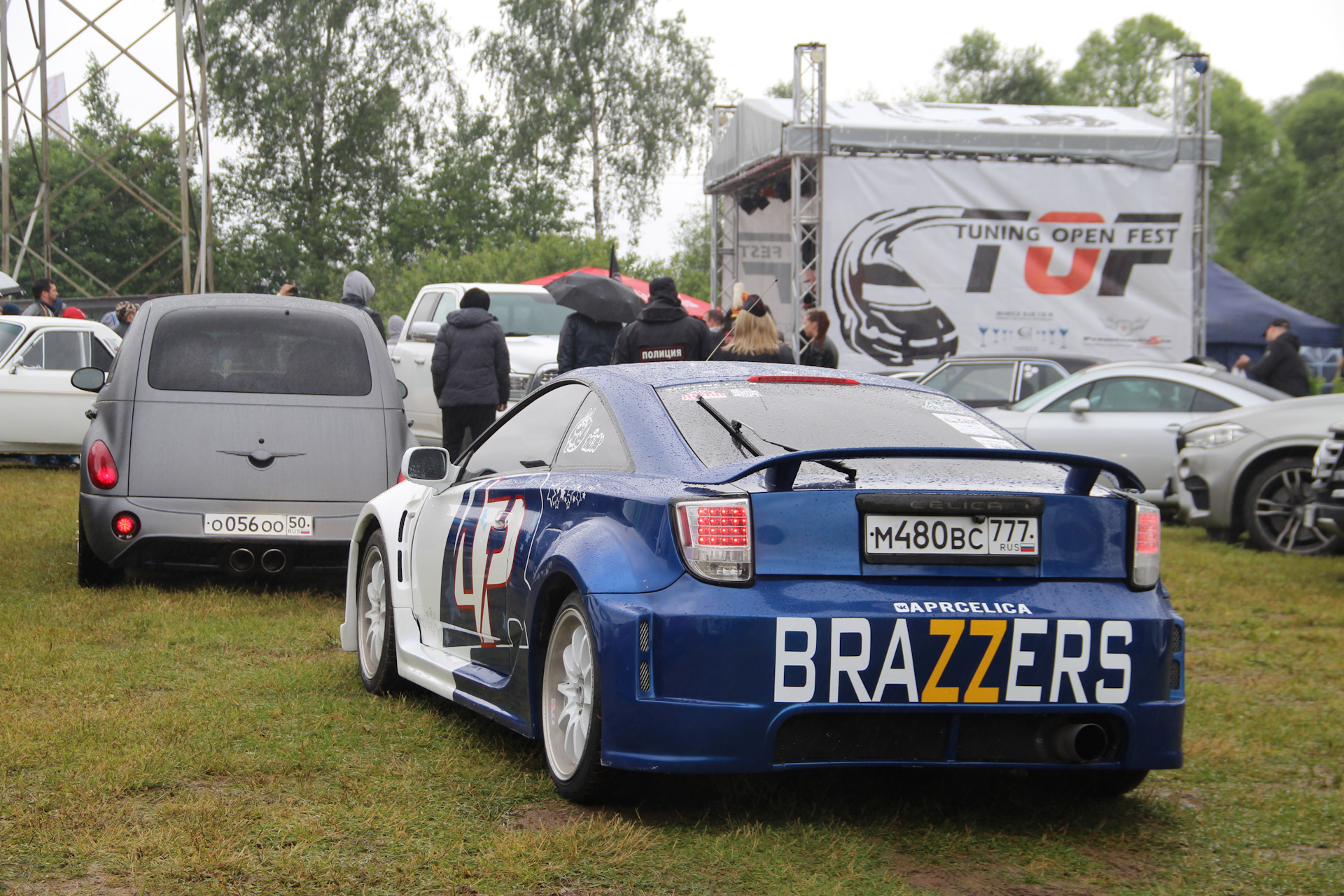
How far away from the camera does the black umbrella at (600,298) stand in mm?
11453

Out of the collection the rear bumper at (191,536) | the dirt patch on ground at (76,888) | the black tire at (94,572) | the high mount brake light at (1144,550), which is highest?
the high mount brake light at (1144,550)

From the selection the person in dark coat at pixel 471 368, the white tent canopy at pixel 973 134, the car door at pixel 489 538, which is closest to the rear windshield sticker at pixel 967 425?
the car door at pixel 489 538

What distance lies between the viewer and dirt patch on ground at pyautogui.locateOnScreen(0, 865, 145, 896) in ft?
10.6

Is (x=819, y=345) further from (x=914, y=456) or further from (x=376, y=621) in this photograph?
(x=914, y=456)

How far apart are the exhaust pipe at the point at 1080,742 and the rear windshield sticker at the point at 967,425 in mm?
1026

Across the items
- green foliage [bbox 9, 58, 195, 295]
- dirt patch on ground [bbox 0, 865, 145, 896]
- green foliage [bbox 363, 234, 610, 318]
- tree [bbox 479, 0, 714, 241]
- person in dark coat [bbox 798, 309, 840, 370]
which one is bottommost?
dirt patch on ground [bbox 0, 865, 145, 896]

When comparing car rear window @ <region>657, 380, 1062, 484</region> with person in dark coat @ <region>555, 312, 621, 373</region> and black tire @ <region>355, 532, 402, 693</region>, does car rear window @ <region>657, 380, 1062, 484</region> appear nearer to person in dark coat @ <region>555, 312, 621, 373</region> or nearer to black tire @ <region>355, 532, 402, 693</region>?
black tire @ <region>355, 532, 402, 693</region>

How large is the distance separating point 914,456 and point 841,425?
0.65m

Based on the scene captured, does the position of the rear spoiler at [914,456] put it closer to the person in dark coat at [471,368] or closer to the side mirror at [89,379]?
the side mirror at [89,379]

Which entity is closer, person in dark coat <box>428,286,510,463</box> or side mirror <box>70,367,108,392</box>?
side mirror <box>70,367,108,392</box>

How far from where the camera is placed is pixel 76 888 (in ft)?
10.7

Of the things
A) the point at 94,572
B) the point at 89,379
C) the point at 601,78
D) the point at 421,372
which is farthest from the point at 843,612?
the point at 601,78

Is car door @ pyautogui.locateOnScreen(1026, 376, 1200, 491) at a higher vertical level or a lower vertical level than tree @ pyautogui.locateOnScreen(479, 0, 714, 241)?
lower

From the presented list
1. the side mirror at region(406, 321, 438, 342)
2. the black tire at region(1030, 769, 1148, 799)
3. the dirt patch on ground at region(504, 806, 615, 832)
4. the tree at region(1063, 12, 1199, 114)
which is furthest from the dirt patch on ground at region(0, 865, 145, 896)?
the tree at region(1063, 12, 1199, 114)
